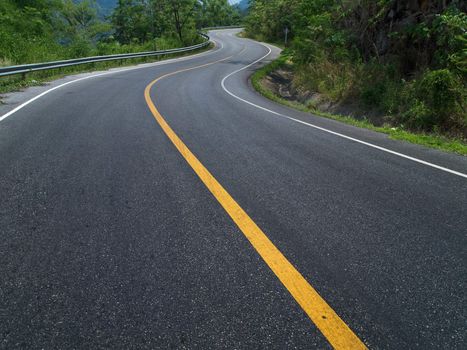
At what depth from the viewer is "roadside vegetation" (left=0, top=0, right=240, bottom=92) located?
53.6ft

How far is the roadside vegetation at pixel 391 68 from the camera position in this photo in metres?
8.03

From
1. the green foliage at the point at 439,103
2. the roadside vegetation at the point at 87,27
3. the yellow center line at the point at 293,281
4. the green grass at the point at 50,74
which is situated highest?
the roadside vegetation at the point at 87,27

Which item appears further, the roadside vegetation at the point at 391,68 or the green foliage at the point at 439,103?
the roadside vegetation at the point at 391,68

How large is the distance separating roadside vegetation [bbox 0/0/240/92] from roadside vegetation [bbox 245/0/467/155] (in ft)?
39.8

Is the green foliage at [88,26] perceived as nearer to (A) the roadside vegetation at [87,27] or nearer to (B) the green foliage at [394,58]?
(A) the roadside vegetation at [87,27]

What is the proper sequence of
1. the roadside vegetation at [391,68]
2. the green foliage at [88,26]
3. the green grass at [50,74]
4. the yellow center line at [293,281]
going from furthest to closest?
the green foliage at [88,26] → the green grass at [50,74] → the roadside vegetation at [391,68] → the yellow center line at [293,281]

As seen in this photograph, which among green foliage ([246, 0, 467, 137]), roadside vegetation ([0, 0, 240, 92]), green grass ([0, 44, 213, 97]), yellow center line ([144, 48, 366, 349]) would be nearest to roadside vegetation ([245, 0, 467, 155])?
green foliage ([246, 0, 467, 137])

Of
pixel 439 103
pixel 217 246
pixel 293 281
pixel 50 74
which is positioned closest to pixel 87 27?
pixel 50 74

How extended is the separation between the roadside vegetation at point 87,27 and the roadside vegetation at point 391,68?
39.8 feet

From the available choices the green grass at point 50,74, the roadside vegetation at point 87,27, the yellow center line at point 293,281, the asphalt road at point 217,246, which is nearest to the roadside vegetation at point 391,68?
the asphalt road at point 217,246

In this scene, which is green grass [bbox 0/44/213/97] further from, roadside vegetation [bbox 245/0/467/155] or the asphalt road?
roadside vegetation [bbox 245/0/467/155]

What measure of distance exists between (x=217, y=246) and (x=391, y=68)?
11446mm

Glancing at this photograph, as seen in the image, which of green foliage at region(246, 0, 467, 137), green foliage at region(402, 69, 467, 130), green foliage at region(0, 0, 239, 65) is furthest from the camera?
green foliage at region(0, 0, 239, 65)

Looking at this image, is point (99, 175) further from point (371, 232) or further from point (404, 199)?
point (404, 199)
